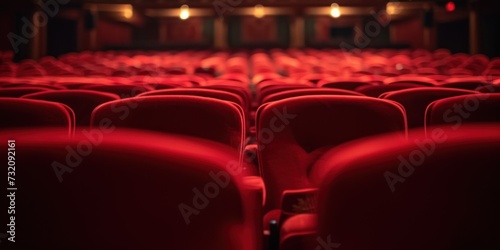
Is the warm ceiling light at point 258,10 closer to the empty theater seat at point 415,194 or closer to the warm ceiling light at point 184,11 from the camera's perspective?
the warm ceiling light at point 184,11

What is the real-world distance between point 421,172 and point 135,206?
469 mm

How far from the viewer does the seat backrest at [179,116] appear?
1.52 meters

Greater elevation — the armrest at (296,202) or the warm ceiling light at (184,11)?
the warm ceiling light at (184,11)

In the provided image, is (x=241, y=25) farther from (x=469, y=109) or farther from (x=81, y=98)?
(x=469, y=109)

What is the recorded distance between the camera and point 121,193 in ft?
2.04

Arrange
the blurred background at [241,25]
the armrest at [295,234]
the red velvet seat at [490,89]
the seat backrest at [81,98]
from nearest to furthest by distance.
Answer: the armrest at [295,234]
the seat backrest at [81,98]
the red velvet seat at [490,89]
the blurred background at [241,25]

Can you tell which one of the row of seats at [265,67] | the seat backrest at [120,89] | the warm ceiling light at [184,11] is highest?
the warm ceiling light at [184,11]

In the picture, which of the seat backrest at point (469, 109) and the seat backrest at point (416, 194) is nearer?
the seat backrest at point (416, 194)

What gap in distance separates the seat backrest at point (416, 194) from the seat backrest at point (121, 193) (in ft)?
0.60

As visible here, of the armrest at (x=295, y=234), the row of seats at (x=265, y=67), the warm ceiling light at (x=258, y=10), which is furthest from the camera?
the warm ceiling light at (x=258, y=10)

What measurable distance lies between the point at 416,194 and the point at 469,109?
1.24 meters

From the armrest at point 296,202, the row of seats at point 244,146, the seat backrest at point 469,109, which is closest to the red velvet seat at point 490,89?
the row of seats at point 244,146

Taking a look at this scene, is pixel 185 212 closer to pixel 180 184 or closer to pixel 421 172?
pixel 180 184

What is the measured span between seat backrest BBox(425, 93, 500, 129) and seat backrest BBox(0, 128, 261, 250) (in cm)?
134
